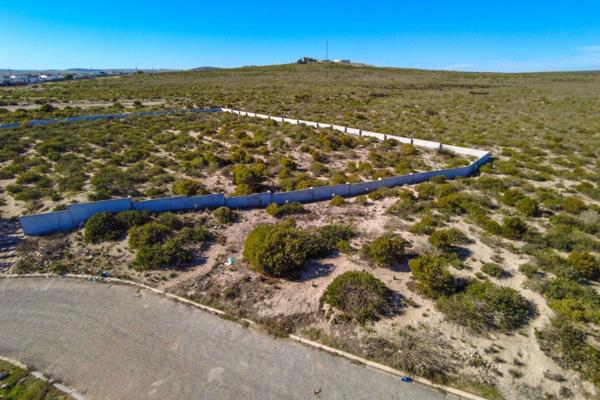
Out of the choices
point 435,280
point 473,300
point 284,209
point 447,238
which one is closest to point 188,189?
point 284,209

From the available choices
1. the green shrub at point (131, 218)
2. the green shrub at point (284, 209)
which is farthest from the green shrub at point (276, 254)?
the green shrub at point (131, 218)

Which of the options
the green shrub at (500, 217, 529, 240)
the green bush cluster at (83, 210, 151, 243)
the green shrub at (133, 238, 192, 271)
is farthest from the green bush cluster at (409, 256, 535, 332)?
the green bush cluster at (83, 210, 151, 243)

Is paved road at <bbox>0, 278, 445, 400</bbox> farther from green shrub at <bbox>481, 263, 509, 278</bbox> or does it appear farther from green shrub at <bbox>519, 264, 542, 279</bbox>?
green shrub at <bbox>519, 264, 542, 279</bbox>

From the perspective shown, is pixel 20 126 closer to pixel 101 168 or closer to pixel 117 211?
pixel 101 168

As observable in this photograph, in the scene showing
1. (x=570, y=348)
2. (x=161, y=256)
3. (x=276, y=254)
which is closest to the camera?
(x=570, y=348)

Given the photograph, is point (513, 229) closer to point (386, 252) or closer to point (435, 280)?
point (435, 280)

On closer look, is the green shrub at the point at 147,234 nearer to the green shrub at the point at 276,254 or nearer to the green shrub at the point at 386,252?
the green shrub at the point at 276,254

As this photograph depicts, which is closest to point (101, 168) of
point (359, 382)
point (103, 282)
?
point (103, 282)

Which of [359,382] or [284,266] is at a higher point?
[284,266]
